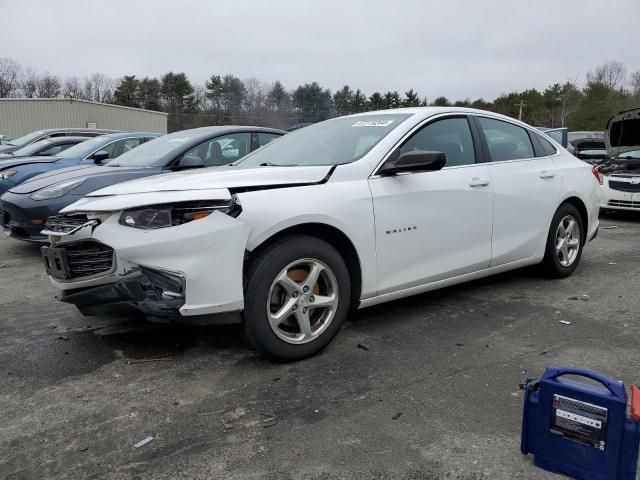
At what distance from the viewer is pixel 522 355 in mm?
3381

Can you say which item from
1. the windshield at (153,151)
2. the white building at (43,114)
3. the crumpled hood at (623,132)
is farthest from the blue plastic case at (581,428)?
the white building at (43,114)

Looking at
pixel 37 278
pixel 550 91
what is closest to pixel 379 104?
pixel 550 91

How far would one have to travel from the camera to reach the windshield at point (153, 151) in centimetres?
611

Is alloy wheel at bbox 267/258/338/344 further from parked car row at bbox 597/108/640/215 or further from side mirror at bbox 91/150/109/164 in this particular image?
parked car row at bbox 597/108/640/215

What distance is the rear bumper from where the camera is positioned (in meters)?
5.56

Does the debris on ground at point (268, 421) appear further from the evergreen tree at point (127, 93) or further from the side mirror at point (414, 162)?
the evergreen tree at point (127, 93)

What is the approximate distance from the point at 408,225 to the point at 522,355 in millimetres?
1084

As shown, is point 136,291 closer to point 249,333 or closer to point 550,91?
point 249,333

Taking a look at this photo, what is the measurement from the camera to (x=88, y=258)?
313 centimetres

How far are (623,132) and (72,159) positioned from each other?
29.3ft

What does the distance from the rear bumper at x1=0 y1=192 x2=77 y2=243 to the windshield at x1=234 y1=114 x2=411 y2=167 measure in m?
2.50

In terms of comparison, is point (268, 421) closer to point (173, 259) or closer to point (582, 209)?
point (173, 259)

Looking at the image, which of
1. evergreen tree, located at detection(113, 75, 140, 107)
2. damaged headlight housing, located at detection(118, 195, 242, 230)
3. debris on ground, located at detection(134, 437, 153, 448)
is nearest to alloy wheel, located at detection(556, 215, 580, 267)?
damaged headlight housing, located at detection(118, 195, 242, 230)

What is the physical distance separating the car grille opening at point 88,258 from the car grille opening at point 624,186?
29.3 feet
